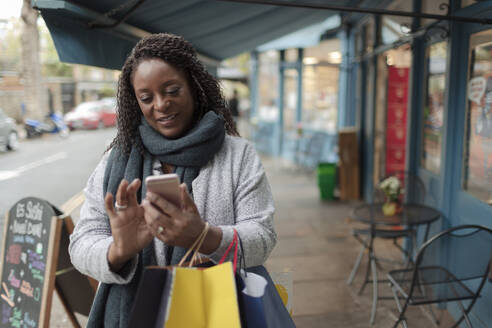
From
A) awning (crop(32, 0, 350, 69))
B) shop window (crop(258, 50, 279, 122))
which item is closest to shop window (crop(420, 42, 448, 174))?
awning (crop(32, 0, 350, 69))

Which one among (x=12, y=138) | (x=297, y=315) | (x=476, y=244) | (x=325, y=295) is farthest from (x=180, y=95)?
(x=12, y=138)

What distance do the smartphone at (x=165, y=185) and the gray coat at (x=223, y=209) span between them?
0.73 ft

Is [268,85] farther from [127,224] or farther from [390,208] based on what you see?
[127,224]

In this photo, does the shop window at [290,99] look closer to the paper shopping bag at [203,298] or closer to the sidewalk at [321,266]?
the sidewalk at [321,266]

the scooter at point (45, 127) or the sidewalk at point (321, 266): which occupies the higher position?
the scooter at point (45, 127)

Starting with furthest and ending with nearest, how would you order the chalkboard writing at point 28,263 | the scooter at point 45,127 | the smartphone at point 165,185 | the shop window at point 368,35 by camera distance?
the scooter at point 45,127, the shop window at point 368,35, the chalkboard writing at point 28,263, the smartphone at point 165,185

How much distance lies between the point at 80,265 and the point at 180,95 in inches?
23.1

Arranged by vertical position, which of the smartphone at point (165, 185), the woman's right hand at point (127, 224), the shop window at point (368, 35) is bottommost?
the woman's right hand at point (127, 224)

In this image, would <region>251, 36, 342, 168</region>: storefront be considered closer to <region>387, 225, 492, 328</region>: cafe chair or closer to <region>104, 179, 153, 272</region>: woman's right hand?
<region>387, 225, 492, 328</region>: cafe chair

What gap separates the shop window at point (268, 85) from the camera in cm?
1223

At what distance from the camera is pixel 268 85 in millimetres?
12773

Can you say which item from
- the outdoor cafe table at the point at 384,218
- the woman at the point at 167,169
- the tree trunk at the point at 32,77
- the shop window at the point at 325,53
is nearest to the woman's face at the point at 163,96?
the woman at the point at 167,169

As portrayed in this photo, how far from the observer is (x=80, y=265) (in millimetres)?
1251

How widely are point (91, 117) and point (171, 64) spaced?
19655 millimetres
